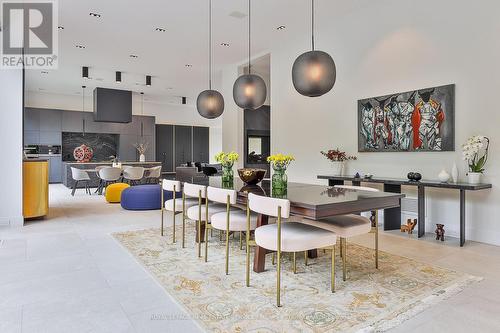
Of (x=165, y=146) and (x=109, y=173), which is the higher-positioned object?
(x=165, y=146)

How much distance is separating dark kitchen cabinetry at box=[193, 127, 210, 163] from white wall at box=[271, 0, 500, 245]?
8.38 meters

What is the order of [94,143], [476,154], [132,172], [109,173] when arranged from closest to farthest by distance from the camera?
[476,154]
[109,173]
[132,172]
[94,143]

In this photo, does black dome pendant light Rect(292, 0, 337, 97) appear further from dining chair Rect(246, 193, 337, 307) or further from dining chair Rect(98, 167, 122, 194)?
dining chair Rect(98, 167, 122, 194)

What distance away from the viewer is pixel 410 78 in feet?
15.1

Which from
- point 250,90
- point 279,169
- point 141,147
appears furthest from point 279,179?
point 141,147

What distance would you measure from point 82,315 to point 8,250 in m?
2.18

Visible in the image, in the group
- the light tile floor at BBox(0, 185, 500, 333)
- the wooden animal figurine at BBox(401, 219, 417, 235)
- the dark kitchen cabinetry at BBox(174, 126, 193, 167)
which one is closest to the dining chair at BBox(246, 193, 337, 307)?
the light tile floor at BBox(0, 185, 500, 333)

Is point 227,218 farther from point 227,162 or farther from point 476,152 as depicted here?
point 476,152

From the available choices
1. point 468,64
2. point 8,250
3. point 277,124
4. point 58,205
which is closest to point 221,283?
point 8,250

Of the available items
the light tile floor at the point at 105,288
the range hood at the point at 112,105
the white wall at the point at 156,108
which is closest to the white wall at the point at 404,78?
the light tile floor at the point at 105,288

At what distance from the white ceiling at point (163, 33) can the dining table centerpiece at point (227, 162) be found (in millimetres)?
2423

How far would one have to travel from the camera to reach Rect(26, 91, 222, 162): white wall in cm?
1151

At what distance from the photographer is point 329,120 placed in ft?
18.9

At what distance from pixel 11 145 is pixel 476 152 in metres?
6.27
